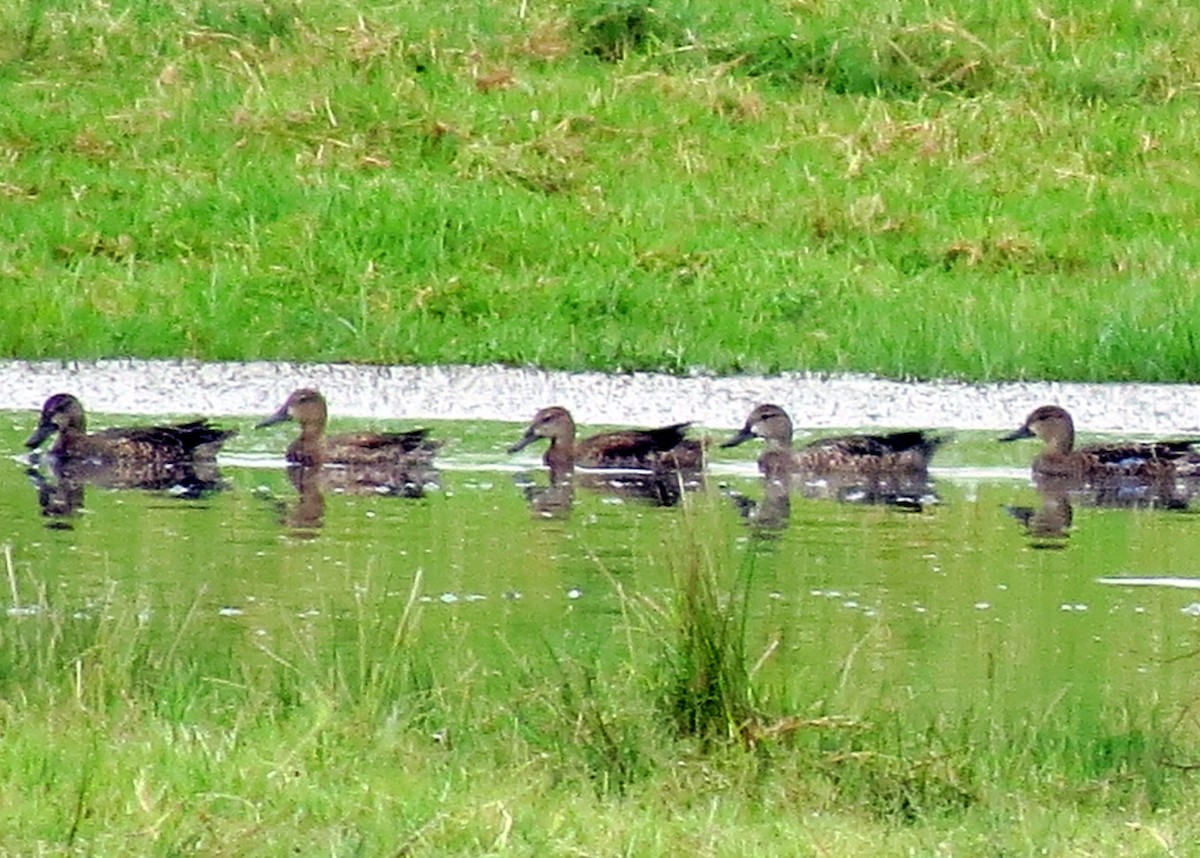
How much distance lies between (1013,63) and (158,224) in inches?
253

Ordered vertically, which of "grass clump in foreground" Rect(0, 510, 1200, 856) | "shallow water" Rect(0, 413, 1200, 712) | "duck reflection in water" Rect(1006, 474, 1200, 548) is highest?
"duck reflection in water" Rect(1006, 474, 1200, 548)

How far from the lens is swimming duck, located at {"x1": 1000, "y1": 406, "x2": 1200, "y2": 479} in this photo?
11.4 metres

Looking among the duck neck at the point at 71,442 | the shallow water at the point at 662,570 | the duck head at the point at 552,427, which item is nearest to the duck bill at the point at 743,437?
the shallow water at the point at 662,570

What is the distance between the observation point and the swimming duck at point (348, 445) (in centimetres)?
1130

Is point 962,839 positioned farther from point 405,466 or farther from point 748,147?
point 748,147

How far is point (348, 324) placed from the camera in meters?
13.9

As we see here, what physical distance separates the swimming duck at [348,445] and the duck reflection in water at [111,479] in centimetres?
42

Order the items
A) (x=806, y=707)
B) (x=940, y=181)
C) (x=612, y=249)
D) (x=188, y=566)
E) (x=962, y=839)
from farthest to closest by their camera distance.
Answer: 1. (x=940, y=181)
2. (x=612, y=249)
3. (x=188, y=566)
4. (x=806, y=707)
5. (x=962, y=839)

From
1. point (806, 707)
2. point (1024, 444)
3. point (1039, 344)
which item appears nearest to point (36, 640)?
point (806, 707)

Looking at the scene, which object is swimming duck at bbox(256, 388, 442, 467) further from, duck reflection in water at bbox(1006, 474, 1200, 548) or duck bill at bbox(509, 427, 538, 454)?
duck reflection in water at bbox(1006, 474, 1200, 548)

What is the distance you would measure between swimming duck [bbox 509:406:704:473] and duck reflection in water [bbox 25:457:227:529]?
140 centimetres

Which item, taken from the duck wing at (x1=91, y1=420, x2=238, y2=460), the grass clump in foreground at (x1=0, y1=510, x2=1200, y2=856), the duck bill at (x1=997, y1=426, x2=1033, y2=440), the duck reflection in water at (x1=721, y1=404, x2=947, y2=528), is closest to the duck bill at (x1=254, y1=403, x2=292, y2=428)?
the duck wing at (x1=91, y1=420, x2=238, y2=460)

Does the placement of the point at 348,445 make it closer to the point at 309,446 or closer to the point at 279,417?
the point at 309,446

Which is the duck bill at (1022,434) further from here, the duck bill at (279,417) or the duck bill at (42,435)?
the duck bill at (42,435)
